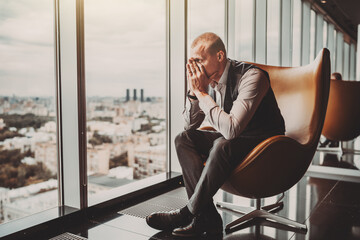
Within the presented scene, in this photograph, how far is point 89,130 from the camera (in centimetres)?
243

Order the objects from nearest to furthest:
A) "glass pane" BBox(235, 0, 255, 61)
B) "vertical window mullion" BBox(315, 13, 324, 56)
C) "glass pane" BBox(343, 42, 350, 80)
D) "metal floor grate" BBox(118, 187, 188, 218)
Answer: "metal floor grate" BBox(118, 187, 188, 218) → "glass pane" BBox(235, 0, 255, 61) → "vertical window mullion" BBox(315, 13, 324, 56) → "glass pane" BBox(343, 42, 350, 80)

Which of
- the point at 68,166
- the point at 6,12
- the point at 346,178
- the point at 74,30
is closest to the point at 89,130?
the point at 68,166

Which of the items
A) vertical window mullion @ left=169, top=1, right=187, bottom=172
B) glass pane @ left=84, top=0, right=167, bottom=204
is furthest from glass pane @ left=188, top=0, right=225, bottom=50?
glass pane @ left=84, top=0, right=167, bottom=204

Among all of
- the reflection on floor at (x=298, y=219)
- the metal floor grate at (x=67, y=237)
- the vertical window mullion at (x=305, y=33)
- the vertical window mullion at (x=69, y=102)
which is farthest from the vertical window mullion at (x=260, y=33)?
the metal floor grate at (x=67, y=237)

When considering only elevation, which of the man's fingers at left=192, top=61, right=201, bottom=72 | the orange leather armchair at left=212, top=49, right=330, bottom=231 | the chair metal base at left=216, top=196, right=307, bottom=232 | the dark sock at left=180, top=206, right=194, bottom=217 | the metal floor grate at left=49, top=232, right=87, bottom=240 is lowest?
the metal floor grate at left=49, top=232, right=87, bottom=240

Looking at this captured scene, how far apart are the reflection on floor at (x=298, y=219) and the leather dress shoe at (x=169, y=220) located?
0.05 metres

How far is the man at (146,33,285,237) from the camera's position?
1820 mm

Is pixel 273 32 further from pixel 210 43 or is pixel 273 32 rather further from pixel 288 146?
pixel 288 146

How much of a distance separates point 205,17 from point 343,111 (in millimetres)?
2000

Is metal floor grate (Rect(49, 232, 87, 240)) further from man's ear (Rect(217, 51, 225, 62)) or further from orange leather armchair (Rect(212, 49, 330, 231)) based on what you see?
man's ear (Rect(217, 51, 225, 62))

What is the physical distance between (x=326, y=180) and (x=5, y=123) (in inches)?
116

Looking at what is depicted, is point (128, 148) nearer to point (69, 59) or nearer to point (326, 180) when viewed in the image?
point (69, 59)

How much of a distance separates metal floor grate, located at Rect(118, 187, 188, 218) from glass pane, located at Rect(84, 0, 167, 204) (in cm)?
31

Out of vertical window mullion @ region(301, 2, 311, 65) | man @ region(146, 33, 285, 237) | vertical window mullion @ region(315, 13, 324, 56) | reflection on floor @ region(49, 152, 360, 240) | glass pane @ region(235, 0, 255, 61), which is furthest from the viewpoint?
vertical window mullion @ region(315, 13, 324, 56)
